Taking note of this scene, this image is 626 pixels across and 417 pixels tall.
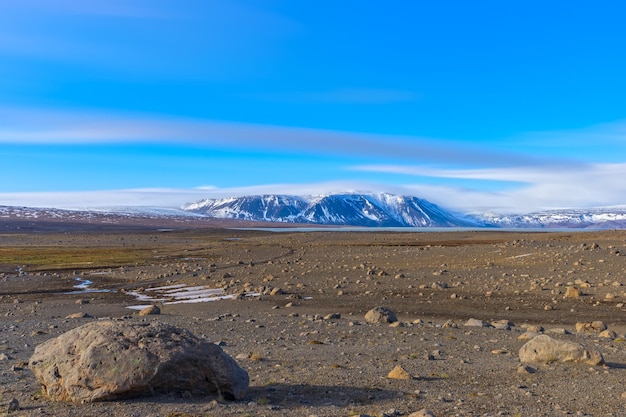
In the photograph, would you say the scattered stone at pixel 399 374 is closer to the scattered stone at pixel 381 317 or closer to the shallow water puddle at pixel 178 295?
the scattered stone at pixel 381 317

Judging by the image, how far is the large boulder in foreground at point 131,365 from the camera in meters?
9.78

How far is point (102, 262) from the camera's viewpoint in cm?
5756

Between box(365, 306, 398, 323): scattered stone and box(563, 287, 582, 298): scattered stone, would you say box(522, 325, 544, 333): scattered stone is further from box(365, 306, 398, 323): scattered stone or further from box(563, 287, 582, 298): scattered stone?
box(563, 287, 582, 298): scattered stone

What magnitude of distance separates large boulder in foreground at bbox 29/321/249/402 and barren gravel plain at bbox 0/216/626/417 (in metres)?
0.22

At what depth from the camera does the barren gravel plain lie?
10.2 metres

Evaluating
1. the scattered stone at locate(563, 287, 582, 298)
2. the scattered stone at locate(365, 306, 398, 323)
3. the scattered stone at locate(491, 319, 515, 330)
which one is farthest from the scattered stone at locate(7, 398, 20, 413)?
the scattered stone at locate(563, 287, 582, 298)

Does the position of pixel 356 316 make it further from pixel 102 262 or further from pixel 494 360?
pixel 102 262

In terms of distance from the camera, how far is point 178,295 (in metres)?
31.9

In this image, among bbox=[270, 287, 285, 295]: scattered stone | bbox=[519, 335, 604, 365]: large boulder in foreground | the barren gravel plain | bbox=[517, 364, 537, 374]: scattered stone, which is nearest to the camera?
the barren gravel plain

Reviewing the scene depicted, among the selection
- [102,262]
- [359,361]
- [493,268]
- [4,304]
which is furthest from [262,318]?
[102,262]

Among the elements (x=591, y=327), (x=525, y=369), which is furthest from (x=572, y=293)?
(x=525, y=369)

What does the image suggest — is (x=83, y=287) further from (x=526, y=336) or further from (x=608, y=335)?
(x=608, y=335)

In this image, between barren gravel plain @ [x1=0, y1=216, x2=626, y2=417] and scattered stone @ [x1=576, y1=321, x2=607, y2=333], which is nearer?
barren gravel plain @ [x1=0, y1=216, x2=626, y2=417]

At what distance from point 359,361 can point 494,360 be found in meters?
2.92
